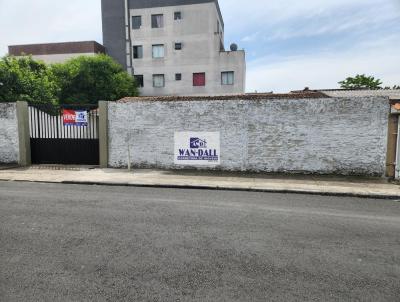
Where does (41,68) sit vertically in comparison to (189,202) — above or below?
above

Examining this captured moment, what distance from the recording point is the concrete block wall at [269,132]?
1120 cm

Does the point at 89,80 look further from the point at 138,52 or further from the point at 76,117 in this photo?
the point at 76,117

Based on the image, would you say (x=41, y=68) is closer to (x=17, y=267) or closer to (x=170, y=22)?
(x=170, y=22)

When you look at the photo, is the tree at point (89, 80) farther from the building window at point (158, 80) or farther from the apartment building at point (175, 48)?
the apartment building at point (175, 48)

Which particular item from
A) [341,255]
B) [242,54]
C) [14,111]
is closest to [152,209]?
[341,255]

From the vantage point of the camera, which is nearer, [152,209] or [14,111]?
[152,209]

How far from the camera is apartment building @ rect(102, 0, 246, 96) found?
35938mm

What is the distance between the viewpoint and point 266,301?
3445 millimetres

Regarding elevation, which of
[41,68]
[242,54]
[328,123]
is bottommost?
[328,123]

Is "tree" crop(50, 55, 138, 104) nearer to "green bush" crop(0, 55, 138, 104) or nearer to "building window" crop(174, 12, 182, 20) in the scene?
"green bush" crop(0, 55, 138, 104)

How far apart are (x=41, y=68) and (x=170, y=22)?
61.1ft

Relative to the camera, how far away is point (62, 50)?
38594mm

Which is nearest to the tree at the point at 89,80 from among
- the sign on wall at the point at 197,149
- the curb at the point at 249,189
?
the sign on wall at the point at 197,149

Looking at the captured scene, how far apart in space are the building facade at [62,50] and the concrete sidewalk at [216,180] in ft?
96.4
